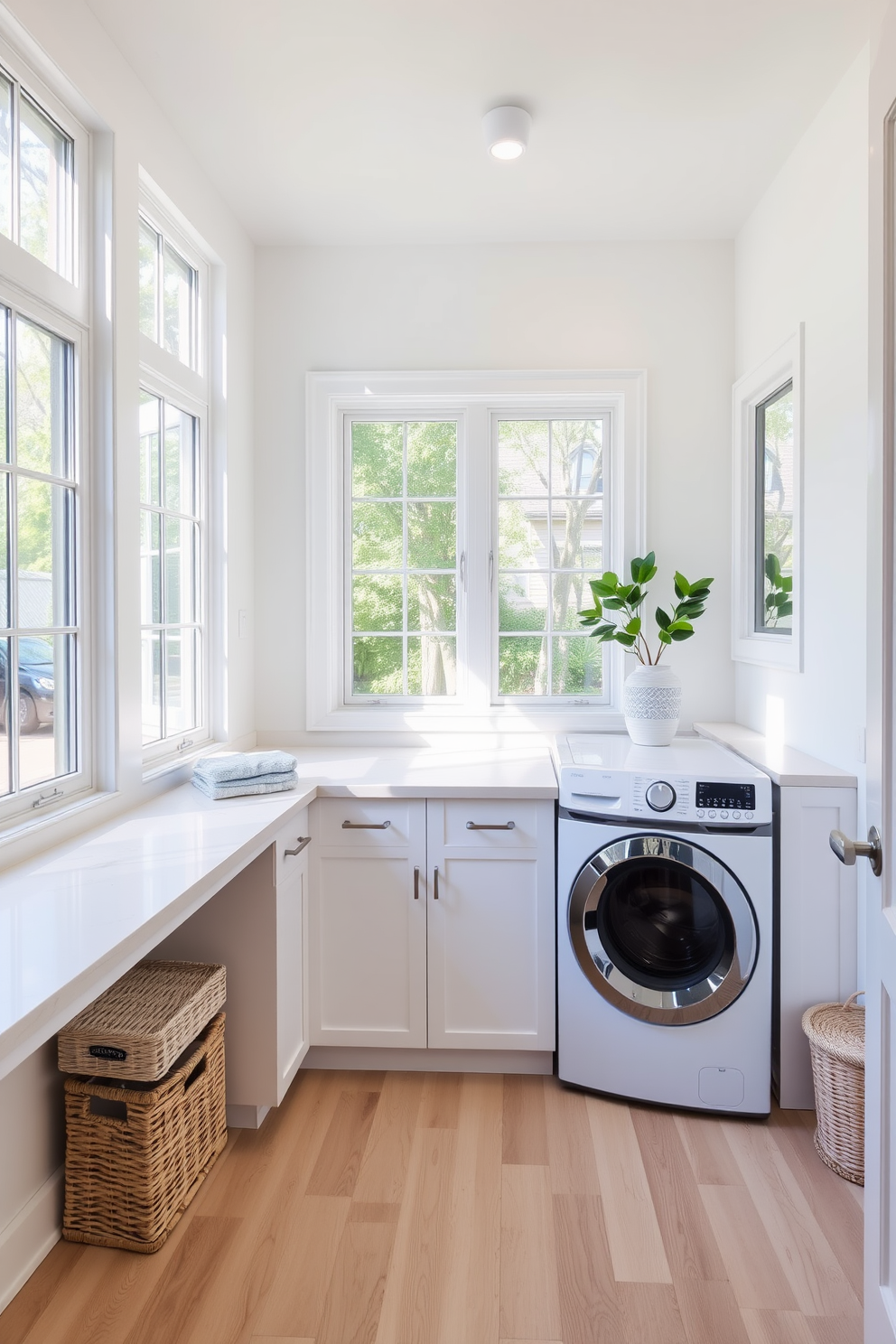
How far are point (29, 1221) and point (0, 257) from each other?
1938 millimetres

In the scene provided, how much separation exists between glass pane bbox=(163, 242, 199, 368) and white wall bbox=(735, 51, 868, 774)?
6.14 feet

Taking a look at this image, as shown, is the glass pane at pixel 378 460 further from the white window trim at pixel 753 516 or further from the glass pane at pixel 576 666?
the white window trim at pixel 753 516

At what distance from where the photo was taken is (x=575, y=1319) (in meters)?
1.56

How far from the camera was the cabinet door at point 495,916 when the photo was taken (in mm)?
2395

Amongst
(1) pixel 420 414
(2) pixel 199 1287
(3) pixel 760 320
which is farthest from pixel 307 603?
(2) pixel 199 1287

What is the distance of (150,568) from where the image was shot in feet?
7.79

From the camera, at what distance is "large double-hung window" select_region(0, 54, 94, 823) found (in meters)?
1.71

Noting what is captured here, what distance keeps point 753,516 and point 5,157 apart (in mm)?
2408

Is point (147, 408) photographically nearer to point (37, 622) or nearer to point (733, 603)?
point (37, 622)

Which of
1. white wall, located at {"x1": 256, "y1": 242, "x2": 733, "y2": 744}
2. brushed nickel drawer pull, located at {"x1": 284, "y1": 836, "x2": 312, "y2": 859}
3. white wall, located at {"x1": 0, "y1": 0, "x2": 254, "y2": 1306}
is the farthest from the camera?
white wall, located at {"x1": 256, "y1": 242, "x2": 733, "y2": 744}

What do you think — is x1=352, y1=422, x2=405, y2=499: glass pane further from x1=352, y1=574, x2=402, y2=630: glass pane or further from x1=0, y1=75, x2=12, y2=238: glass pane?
x1=0, y1=75, x2=12, y2=238: glass pane

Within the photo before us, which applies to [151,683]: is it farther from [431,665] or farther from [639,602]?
[639,602]

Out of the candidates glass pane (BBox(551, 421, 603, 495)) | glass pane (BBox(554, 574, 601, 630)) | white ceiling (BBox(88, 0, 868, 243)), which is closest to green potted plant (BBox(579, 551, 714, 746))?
glass pane (BBox(554, 574, 601, 630))

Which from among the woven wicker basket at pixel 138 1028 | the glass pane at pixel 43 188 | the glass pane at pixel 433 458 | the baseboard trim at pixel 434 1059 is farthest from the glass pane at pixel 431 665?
the glass pane at pixel 43 188
